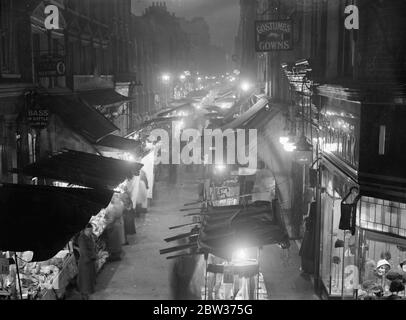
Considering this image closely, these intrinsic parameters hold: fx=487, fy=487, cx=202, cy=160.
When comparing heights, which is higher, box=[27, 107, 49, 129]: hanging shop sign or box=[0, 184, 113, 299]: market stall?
box=[27, 107, 49, 129]: hanging shop sign

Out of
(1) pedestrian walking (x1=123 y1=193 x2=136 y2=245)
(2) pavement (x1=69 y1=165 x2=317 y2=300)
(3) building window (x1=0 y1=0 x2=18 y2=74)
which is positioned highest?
(3) building window (x1=0 y1=0 x2=18 y2=74)

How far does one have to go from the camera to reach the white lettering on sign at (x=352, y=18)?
1170 centimetres

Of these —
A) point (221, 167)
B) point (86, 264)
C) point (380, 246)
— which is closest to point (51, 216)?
point (86, 264)

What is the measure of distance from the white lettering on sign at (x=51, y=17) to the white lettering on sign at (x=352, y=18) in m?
9.95

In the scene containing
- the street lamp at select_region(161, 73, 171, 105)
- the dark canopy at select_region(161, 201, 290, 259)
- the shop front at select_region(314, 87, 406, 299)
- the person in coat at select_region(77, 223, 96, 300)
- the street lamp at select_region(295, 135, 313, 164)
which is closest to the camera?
the shop front at select_region(314, 87, 406, 299)

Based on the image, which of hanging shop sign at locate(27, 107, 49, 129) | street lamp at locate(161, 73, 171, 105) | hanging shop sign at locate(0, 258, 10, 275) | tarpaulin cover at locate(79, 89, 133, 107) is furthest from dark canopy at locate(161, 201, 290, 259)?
street lamp at locate(161, 73, 171, 105)

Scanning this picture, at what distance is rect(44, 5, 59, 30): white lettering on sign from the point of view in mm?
16625

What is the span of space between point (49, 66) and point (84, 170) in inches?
152

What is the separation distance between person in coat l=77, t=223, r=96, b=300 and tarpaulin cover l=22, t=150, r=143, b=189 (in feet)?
7.15

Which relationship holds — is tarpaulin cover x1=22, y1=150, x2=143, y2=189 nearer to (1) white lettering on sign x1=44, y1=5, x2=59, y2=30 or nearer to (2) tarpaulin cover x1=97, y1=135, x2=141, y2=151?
(2) tarpaulin cover x1=97, y1=135, x2=141, y2=151

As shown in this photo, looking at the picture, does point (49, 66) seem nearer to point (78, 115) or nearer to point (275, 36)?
point (78, 115)

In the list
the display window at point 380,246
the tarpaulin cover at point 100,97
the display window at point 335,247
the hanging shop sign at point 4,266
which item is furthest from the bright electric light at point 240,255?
the tarpaulin cover at point 100,97

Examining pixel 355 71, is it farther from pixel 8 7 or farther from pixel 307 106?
pixel 8 7

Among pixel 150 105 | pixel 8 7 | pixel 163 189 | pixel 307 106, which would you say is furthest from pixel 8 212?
pixel 150 105
